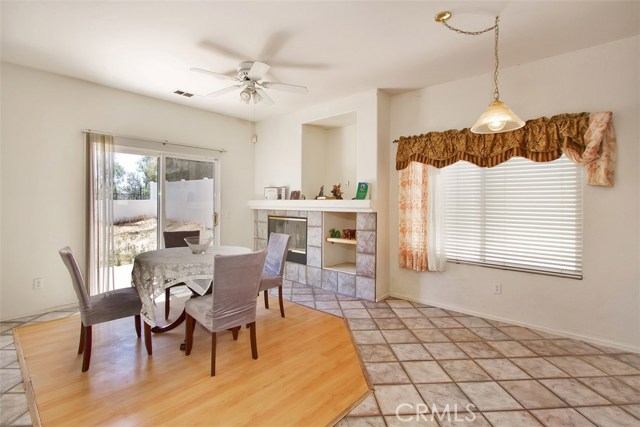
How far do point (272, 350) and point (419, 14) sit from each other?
3.01 m

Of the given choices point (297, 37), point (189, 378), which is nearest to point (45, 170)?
point (189, 378)

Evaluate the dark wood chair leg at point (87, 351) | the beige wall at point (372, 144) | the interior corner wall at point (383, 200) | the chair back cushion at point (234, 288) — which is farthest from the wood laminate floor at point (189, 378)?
the beige wall at point (372, 144)

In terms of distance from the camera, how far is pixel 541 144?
2914 mm

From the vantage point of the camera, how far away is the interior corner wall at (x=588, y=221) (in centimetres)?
265

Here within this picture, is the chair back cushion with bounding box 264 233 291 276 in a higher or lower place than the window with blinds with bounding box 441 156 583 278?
lower

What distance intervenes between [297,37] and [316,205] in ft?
7.49

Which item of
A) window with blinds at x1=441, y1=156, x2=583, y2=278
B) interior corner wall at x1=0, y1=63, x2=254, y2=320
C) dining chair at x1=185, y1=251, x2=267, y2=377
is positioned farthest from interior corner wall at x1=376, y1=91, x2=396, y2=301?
interior corner wall at x1=0, y1=63, x2=254, y2=320

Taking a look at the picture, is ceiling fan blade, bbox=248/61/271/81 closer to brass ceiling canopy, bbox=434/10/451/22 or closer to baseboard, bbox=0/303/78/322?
brass ceiling canopy, bbox=434/10/451/22

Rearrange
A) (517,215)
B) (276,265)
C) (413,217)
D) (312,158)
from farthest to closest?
(312,158) < (413,217) < (276,265) < (517,215)

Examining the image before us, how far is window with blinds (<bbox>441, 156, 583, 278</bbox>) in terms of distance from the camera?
2.93 m

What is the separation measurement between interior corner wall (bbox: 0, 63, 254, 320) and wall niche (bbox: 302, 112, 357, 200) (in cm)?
242

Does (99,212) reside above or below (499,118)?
below

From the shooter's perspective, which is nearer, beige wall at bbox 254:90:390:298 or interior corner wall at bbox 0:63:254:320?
interior corner wall at bbox 0:63:254:320

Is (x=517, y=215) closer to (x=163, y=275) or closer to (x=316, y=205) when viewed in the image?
(x=316, y=205)
